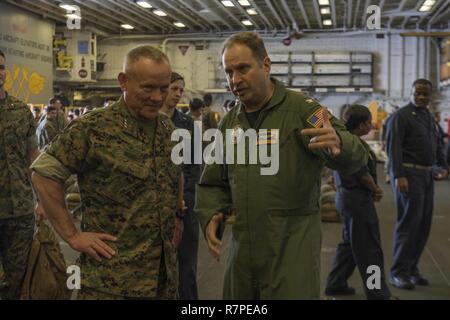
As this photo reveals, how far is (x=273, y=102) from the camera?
217 cm

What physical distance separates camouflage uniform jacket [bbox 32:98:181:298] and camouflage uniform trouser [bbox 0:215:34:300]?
4.08 feet

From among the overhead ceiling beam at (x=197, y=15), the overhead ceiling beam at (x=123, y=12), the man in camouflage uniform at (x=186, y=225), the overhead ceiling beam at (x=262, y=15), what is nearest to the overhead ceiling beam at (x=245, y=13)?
the overhead ceiling beam at (x=262, y=15)

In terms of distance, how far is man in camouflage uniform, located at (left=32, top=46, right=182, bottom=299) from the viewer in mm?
2137

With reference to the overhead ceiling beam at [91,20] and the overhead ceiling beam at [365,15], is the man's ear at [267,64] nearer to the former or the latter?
the overhead ceiling beam at [365,15]

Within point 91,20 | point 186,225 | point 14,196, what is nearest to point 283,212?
point 186,225

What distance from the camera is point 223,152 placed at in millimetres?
2268

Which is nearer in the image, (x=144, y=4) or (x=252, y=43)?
(x=252, y=43)

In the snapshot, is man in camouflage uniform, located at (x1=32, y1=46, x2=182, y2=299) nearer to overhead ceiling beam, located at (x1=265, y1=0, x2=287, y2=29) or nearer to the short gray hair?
the short gray hair

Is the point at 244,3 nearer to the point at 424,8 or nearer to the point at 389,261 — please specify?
the point at 424,8

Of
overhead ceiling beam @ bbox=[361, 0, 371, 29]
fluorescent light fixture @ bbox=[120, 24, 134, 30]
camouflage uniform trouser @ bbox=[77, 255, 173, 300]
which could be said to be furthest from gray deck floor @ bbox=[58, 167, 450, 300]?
fluorescent light fixture @ bbox=[120, 24, 134, 30]

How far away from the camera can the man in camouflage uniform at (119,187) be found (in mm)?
2137

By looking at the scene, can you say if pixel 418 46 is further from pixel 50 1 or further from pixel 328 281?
pixel 328 281

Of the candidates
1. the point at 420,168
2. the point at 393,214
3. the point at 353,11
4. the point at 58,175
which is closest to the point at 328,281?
the point at 420,168

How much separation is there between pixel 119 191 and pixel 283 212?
668mm
